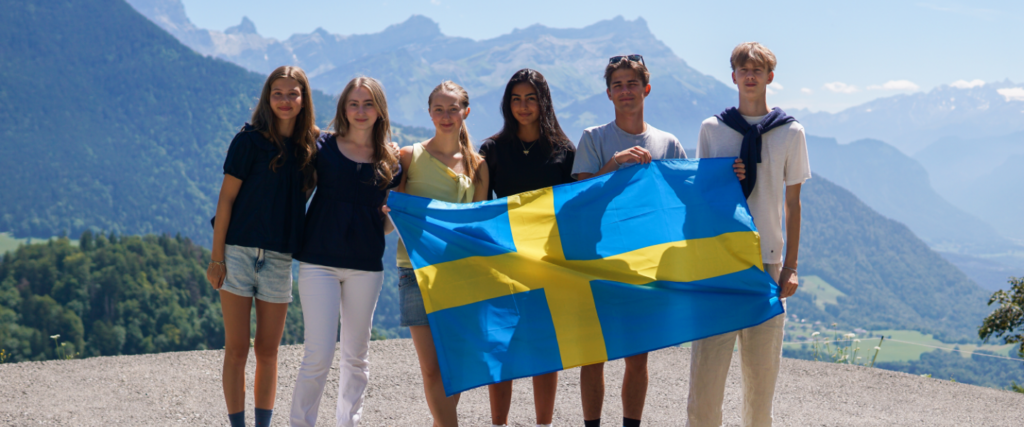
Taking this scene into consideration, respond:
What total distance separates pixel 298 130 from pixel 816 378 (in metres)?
6.53

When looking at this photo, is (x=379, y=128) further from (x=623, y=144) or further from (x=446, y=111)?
(x=623, y=144)

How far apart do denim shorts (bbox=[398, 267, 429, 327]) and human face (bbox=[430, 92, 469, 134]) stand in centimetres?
87

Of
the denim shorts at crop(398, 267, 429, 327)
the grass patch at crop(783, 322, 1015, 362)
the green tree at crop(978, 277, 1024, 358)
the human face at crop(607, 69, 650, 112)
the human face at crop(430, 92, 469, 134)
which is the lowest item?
the grass patch at crop(783, 322, 1015, 362)

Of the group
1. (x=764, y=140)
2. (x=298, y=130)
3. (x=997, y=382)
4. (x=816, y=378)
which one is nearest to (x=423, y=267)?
(x=298, y=130)

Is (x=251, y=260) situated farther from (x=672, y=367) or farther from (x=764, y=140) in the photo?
(x=672, y=367)

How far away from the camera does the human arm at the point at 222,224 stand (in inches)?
152

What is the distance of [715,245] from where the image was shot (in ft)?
12.7

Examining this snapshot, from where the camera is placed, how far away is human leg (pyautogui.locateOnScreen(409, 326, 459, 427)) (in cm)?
384

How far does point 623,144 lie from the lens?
4.05 m

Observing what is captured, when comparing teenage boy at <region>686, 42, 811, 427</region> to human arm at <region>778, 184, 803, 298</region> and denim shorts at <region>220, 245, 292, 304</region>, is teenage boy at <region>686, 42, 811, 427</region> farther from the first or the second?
denim shorts at <region>220, 245, 292, 304</region>

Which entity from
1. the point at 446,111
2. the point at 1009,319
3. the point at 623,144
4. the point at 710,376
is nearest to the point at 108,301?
the point at 1009,319

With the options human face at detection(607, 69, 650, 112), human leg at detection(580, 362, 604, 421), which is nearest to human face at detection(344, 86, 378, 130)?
human face at detection(607, 69, 650, 112)

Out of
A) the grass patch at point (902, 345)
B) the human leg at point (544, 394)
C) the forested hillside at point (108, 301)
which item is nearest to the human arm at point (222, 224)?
the human leg at point (544, 394)

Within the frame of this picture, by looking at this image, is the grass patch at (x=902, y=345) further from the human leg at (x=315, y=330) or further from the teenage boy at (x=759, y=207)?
the human leg at (x=315, y=330)
